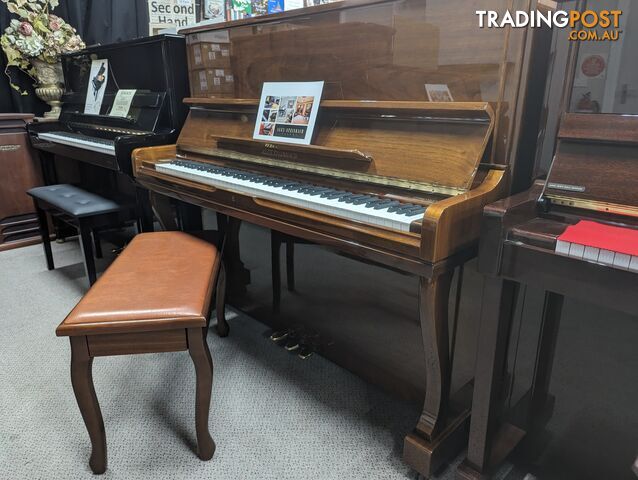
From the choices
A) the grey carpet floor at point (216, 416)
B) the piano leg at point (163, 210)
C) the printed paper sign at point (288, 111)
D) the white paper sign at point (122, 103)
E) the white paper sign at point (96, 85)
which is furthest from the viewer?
the white paper sign at point (96, 85)

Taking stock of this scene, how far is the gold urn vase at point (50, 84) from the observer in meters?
3.11

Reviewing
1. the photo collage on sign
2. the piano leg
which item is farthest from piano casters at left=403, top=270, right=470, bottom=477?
the piano leg

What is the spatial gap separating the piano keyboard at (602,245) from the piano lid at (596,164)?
67mm

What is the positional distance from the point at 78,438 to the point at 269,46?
1.45 m

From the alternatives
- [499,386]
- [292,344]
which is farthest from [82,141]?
[499,386]

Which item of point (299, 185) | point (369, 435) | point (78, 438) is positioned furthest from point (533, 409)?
point (78, 438)

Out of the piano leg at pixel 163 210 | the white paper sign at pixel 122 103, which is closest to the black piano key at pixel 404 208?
the piano leg at pixel 163 210

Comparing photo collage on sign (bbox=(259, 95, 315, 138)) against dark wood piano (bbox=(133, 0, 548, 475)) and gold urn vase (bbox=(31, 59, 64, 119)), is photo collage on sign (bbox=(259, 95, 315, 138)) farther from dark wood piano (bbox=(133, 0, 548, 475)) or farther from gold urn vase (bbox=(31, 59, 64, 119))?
gold urn vase (bbox=(31, 59, 64, 119))

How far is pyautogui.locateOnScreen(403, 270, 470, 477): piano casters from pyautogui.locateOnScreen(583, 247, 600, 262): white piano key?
30 centimetres

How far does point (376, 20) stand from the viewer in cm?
133

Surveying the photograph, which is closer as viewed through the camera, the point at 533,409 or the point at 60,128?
the point at 533,409

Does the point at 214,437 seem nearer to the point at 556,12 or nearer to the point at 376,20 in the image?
A: the point at 376,20

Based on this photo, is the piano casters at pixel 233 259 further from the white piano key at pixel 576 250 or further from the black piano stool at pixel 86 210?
the white piano key at pixel 576 250

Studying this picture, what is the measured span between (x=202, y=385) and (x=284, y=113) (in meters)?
0.91
